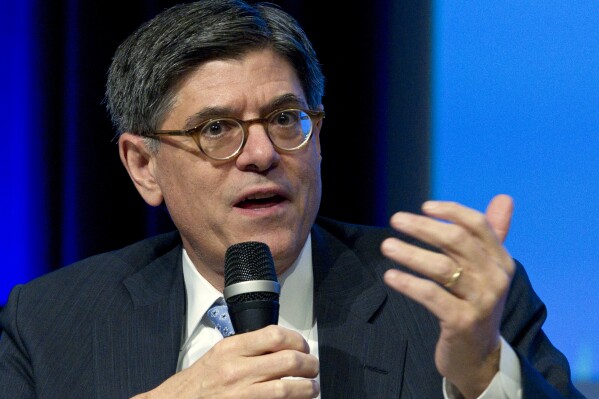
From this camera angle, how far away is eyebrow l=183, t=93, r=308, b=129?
Answer: 2.09 m

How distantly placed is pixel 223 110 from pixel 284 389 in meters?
0.82

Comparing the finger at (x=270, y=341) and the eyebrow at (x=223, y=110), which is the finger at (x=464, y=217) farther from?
the eyebrow at (x=223, y=110)

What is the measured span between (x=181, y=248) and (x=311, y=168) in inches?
20.9

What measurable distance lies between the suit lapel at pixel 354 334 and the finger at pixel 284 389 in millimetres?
468

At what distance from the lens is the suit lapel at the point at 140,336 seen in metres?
2.09

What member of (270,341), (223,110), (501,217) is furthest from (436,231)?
(223,110)

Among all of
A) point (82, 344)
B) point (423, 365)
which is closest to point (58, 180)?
point (82, 344)

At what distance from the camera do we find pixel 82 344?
2.21m

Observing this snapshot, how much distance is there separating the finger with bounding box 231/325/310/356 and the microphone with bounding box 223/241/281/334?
0.03 metres

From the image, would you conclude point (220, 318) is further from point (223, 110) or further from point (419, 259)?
point (419, 259)

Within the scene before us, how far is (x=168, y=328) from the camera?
218cm

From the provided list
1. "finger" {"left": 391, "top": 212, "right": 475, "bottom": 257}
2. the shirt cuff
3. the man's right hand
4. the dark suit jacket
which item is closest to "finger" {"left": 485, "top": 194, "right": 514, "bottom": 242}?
"finger" {"left": 391, "top": 212, "right": 475, "bottom": 257}

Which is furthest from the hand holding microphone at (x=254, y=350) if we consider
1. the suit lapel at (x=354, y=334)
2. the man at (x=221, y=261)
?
the suit lapel at (x=354, y=334)

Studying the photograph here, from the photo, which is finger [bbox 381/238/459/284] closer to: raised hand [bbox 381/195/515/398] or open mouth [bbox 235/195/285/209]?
raised hand [bbox 381/195/515/398]
